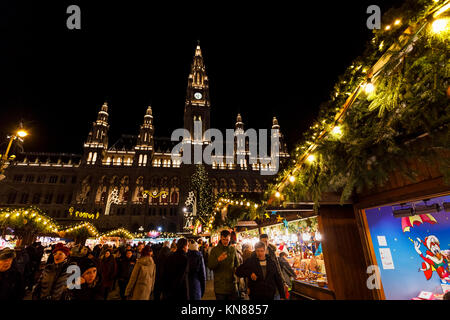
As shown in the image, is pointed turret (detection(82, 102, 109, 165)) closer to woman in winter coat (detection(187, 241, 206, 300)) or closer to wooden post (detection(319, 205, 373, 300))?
woman in winter coat (detection(187, 241, 206, 300))

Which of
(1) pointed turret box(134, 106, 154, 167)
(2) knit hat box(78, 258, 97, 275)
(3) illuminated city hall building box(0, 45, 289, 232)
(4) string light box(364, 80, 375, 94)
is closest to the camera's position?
(4) string light box(364, 80, 375, 94)

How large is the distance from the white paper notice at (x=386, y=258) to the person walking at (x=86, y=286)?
544 centimetres

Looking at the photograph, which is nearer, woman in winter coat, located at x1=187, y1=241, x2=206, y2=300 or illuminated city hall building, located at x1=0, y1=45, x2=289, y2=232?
woman in winter coat, located at x1=187, y1=241, x2=206, y2=300

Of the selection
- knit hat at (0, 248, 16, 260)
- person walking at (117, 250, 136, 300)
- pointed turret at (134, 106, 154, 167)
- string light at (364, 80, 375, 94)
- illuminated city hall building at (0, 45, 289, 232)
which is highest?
Answer: pointed turret at (134, 106, 154, 167)

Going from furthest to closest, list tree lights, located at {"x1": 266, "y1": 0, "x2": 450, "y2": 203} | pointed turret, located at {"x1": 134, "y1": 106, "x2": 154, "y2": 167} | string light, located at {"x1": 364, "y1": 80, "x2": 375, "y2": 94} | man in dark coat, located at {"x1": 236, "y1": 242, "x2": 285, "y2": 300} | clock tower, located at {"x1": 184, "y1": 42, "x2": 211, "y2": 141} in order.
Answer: clock tower, located at {"x1": 184, "y1": 42, "x2": 211, "y2": 141}
pointed turret, located at {"x1": 134, "y1": 106, "x2": 154, "y2": 167}
man in dark coat, located at {"x1": 236, "y1": 242, "x2": 285, "y2": 300}
string light, located at {"x1": 364, "y1": 80, "x2": 375, "y2": 94}
tree lights, located at {"x1": 266, "y1": 0, "x2": 450, "y2": 203}

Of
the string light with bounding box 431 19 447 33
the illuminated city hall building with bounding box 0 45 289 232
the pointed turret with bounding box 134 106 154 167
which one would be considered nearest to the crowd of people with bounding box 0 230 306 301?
the string light with bounding box 431 19 447 33

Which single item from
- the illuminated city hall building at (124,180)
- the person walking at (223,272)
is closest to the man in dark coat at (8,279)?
the person walking at (223,272)

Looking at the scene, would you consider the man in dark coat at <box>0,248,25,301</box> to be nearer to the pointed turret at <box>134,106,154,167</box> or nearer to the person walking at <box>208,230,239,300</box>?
the person walking at <box>208,230,239,300</box>

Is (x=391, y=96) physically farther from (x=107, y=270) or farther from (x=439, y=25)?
(x=107, y=270)

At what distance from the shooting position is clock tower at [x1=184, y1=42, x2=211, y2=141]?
46625 millimetres

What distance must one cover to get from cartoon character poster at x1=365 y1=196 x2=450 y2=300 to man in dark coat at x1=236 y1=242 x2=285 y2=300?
2.18 metres

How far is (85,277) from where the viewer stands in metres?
3.16

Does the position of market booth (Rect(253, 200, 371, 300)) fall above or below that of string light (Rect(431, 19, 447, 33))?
below

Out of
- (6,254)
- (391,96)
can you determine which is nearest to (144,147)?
(6,254)
